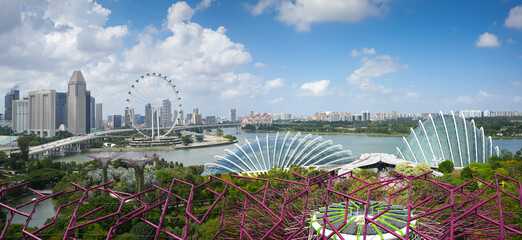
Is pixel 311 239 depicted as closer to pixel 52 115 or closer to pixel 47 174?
pixel 47 174

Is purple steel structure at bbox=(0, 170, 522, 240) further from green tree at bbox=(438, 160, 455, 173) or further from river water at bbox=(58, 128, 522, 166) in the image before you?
river water at bbox=(58, 128, 522, 166)

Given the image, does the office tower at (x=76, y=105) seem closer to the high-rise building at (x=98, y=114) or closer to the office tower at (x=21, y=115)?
the office tower at (x=21, y=115)

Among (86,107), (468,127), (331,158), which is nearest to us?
(331,158)

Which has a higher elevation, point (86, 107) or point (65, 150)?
point (86, 107)

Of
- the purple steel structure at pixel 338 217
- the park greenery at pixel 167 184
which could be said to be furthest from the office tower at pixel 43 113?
the purple steel structure at pixel 338 217

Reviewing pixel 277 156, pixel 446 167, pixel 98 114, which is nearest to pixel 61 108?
pixel 98 114

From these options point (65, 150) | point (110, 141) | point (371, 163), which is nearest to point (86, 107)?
point (110, 141)

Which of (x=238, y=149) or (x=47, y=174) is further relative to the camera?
(x=238, y=149)

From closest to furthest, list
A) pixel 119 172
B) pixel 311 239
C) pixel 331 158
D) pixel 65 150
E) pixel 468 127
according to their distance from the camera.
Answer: pixel 311 239, pixel 119 172, pixel 331 158, pixel 468 127, pixel 65 150

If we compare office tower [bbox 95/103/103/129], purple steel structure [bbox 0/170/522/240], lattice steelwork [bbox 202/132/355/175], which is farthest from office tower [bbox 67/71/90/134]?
purple steel structure [bbox 0/170/522/240]
